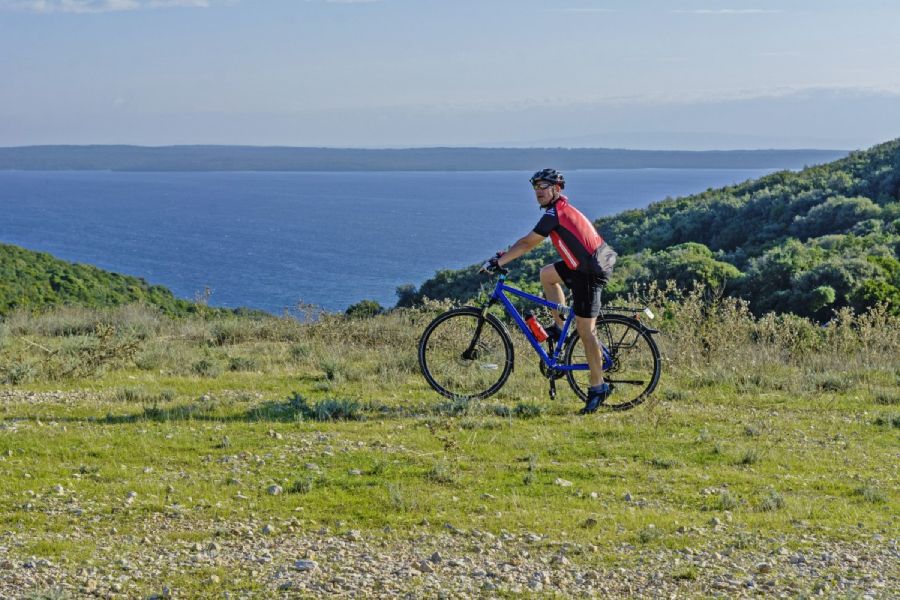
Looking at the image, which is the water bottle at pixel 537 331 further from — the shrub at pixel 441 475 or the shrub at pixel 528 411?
the shrub at pixel 441 475

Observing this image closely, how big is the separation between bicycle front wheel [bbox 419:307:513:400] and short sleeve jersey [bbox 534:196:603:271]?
3.86 ft

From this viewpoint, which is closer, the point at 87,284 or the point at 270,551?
the point at 270,551

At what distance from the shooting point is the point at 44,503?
6.38 metres

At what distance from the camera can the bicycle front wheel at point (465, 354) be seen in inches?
376

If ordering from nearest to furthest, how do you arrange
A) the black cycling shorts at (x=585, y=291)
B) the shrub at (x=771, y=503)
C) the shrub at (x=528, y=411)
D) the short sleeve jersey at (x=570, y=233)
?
the shrub at (x=771, y=503), the short sleeve jersey at (x=570, y=233), the black cycling shorts at (x=585, y=291), the shrub at (x=528, y=411)

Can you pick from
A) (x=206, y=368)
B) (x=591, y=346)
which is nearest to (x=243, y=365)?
(x=206, y=368)

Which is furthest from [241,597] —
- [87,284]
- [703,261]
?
[87,284]

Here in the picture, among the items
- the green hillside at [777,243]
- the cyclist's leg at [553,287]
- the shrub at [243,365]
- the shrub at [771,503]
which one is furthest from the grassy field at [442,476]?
the green hillside at [777,243]

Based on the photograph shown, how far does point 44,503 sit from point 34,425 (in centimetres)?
246

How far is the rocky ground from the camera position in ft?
16.2

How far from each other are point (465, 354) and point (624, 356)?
157 centimetres

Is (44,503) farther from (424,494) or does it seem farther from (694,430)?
(694,430)

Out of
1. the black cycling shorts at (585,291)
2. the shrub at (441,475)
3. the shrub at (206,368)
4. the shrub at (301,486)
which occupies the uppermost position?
the black cycling shorts at (585,291)

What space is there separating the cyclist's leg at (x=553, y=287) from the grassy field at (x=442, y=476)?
3.03 ft
